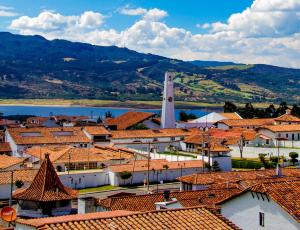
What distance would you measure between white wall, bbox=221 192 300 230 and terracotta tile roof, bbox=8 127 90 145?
6469 cm

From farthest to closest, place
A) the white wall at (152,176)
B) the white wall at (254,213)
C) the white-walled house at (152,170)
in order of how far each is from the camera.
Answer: the white-walled house at (152,170) → the white wall at (152,176) → the white wall at (254,213)

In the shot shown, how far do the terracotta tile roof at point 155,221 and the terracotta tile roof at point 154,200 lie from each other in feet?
54.8

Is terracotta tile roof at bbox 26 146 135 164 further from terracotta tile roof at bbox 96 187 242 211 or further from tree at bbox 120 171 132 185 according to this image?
terracotta tile roof at bbox 96 187 242 211

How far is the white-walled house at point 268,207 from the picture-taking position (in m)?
22.1

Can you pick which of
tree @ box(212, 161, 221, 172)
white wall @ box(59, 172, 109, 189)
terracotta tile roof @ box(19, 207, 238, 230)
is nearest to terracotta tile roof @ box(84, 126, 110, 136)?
tree @ box(212, 161, 221, 172)

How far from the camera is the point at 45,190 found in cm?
3144

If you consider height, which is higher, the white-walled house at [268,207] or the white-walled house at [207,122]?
the white-walled house at [268,207]

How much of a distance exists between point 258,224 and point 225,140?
208 ft

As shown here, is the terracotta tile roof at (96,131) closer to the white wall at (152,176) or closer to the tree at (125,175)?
the white wall at (152,176)

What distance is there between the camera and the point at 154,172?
66750 millimetres

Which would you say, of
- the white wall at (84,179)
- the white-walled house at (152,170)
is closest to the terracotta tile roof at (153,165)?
the white-walled house at (152,170)

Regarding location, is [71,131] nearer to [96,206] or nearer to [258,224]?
[96,206]

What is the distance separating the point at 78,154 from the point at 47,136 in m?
20.1

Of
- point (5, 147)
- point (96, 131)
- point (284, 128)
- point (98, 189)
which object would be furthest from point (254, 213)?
point (284, 128)
